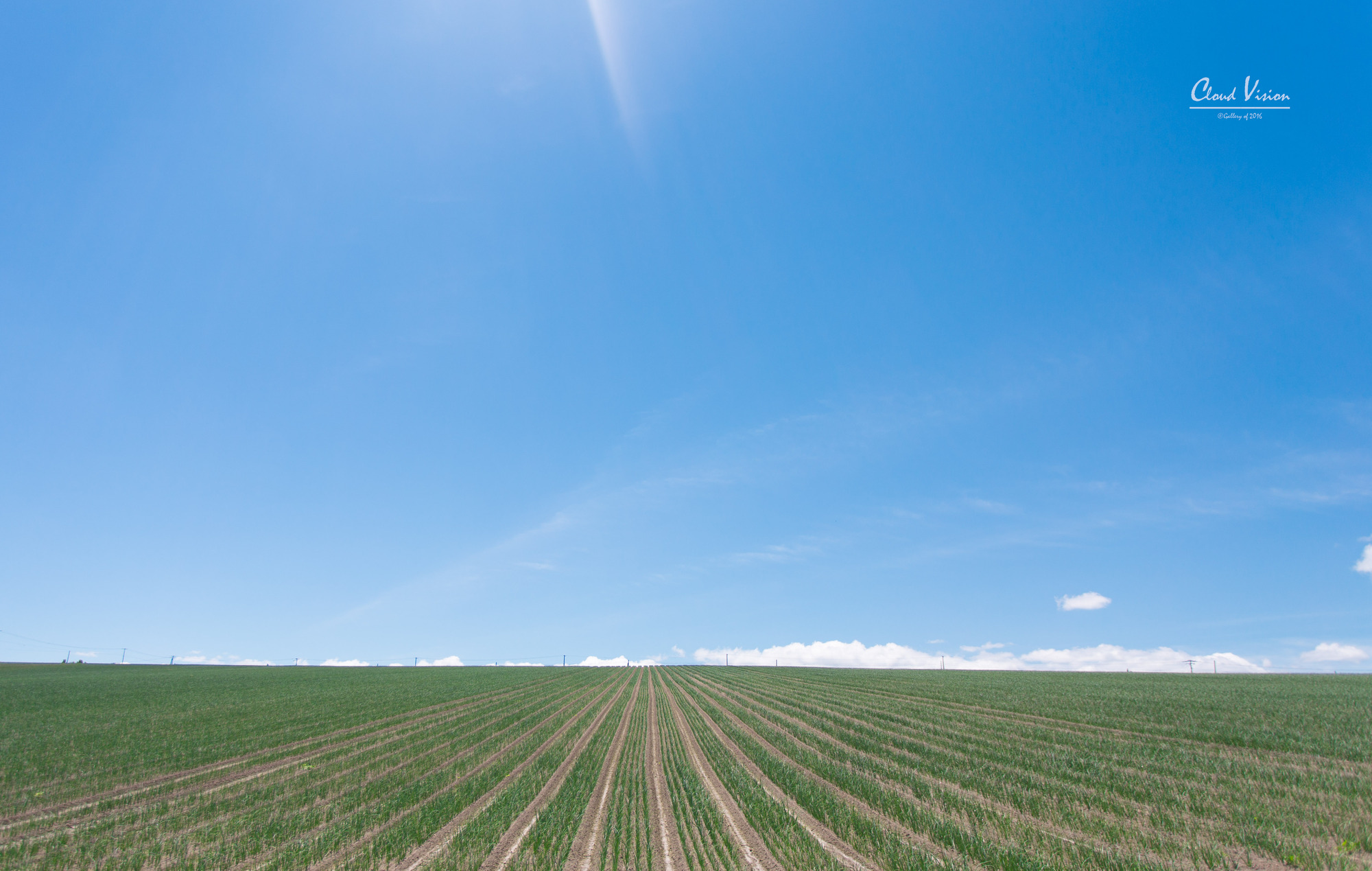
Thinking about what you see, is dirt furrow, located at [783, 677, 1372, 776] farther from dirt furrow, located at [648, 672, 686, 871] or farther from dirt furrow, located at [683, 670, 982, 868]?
dirt furrow, located at [648, 672, 686, 871]

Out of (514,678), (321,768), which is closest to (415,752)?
(321,768)

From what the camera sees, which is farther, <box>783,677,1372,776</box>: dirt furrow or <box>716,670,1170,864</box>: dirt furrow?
<box>783,677,1372,776</box>: dirt furrow

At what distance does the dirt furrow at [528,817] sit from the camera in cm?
1113

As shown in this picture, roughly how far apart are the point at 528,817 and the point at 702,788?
477 cm

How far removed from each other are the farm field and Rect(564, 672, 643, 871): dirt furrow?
0.08 meters

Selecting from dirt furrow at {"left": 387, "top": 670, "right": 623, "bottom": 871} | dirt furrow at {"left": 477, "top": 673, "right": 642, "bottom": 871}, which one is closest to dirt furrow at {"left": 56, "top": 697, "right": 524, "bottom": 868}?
dirt furrow at {"left": 387, "top": 670, "right": 623, "bottom": 871}

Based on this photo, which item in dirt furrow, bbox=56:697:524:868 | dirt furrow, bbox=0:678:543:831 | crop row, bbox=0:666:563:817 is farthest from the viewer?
crop row, bbox=0:666:563:817

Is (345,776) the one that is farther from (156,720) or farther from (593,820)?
(156,720)

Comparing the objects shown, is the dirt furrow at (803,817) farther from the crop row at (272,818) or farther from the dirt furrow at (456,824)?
the crop row at (272,818)

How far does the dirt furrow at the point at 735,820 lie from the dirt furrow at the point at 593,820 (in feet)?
8.98

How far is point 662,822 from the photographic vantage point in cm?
1335

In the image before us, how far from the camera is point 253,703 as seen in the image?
36.4 m

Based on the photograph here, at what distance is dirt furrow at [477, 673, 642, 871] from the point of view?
1113cm

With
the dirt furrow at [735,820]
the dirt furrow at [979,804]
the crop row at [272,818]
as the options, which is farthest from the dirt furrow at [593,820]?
the dirt furrow at [979,804]
